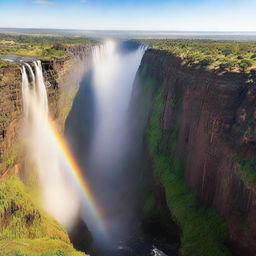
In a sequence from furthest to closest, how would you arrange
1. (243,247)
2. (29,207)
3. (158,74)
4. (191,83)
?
(158,74) → (191,83) → (29,207) → (243,247)

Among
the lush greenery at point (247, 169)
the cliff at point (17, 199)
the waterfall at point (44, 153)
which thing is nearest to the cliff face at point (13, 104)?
the cliff at point (17, 199)

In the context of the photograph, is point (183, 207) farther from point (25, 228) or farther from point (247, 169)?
point (25, 228)

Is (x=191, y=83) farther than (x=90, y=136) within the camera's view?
No

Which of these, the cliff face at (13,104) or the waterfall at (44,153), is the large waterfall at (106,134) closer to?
the waterfall at (44,153)

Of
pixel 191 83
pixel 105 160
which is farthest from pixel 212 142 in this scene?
pixel 105 160

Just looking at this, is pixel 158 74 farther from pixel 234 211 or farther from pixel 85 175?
pixel 234 211

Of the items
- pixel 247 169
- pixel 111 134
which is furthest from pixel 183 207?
pixel 111 134

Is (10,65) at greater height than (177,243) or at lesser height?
greater
